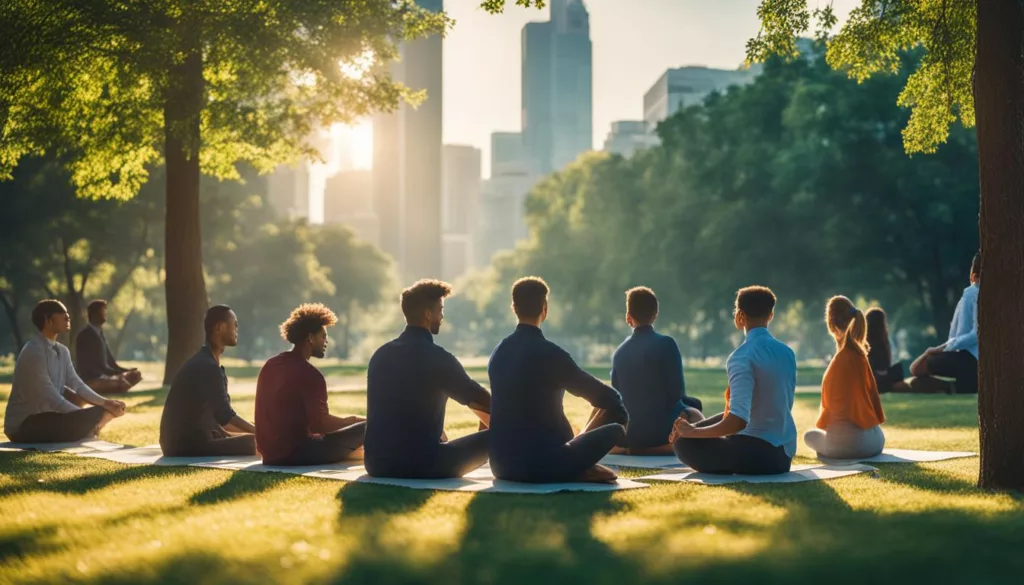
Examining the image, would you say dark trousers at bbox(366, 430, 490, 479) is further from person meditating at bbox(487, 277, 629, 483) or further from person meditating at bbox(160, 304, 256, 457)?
person meditating at bbox(160, 304, 256, 457)

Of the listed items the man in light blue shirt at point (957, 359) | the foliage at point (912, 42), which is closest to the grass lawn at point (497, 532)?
the foliage at point (912, 42)

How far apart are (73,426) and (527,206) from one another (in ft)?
194

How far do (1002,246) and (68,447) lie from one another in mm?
10691

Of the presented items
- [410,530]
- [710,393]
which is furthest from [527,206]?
[410,530]

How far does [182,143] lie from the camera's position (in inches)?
1022

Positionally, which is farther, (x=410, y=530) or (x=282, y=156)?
(x=282, y=156)

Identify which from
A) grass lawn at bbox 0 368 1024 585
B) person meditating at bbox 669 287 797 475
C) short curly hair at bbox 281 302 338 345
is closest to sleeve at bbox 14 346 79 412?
grass lawn at bbox 0 368 1024 585

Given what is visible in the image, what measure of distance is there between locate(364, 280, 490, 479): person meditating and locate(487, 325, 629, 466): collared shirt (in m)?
0.38

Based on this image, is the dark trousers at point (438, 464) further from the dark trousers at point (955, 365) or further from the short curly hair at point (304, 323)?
the dark trousers at point (955, 365)

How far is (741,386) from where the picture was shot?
34.4 feet

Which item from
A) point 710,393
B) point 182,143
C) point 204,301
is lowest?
point 710,393

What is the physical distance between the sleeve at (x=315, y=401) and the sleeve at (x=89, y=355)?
13440 mm

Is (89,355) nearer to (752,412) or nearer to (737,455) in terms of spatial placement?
(737,455)

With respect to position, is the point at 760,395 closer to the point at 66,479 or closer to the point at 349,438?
Result: the point at 349,438
